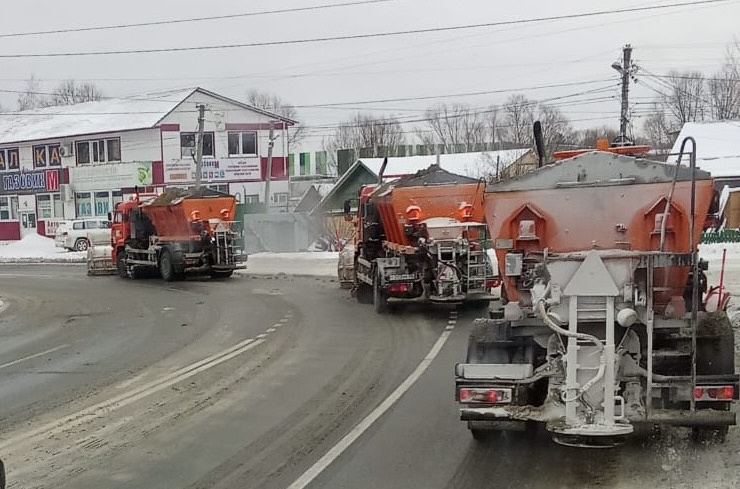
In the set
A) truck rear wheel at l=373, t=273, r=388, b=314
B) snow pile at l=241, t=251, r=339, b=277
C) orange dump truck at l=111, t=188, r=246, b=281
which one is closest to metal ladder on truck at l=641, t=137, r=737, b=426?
Answer: truck rear wheel at l=373, t=273, r=388, b=314

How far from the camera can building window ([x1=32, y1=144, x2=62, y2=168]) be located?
5731 cm

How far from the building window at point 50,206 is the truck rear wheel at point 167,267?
3190 centimetres

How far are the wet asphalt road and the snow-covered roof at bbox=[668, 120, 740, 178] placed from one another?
26.9 meters

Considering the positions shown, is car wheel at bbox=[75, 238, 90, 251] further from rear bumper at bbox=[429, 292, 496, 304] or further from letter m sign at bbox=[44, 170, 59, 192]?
rear bumper at bbox=[429, 292, 496, 304]

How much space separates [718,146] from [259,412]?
37.9 m

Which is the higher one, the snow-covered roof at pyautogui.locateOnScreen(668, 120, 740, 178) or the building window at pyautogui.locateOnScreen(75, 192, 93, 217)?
the snow-covered roof at pyautogui.locateOnScreen(668, 120, 740, 178)

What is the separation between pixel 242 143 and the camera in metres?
56.9

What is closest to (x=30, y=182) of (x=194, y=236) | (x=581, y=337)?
(x=194, y=236)

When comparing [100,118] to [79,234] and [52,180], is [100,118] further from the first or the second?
[79,234]

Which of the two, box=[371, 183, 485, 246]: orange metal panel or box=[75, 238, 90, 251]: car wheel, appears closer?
box=[371, 183, 485, 246]: orange metal panel

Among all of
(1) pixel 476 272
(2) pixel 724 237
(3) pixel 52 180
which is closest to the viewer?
(1) pixel 476 272

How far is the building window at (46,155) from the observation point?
57.3 metres

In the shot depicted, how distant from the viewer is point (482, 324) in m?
7.90

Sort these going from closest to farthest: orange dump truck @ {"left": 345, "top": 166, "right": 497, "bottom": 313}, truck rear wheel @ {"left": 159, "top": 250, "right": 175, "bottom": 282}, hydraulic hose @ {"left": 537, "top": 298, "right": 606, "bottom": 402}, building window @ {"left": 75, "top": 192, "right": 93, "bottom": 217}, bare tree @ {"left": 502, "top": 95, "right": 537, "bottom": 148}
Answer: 1. hydraulic hose @ {"left": 537, "top": 298, "right": 606, "bottom": 402}
2. orange dump truck @ {"left": 345, "top": 166, "right": 497, "bottom": 313}
3. truck rear wheel @ {"left": 159, "top": 250, "right": 175, "bottom": 282}
4. building window @ {"left": 75, "top": 192, "right": 93, "bottom": 217}
5. bare tree @ {"left": 502, "top": 95, "right": 537, "bottom": 148}
